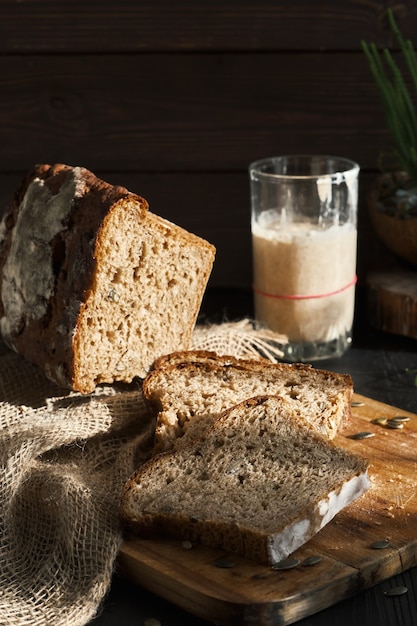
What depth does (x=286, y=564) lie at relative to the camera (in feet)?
5.17

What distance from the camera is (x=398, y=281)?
9.62 ft

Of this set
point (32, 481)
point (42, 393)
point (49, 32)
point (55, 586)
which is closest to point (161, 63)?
point (49, 32)

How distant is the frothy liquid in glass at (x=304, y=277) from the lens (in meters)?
2.56

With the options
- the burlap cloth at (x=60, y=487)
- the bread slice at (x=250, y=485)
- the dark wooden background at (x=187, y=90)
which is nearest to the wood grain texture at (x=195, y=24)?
the dark wooden background at (x=187, y=90)

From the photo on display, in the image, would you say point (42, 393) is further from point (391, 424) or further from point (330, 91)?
point (330, 91)

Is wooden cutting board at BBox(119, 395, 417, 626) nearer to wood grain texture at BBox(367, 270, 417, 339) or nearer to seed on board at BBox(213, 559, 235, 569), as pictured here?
seed on board at BBox(213, 559, 235, 569)

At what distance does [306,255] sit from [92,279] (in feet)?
2.40

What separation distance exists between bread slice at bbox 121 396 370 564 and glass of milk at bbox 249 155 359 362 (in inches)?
26.8

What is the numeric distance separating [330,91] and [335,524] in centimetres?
186

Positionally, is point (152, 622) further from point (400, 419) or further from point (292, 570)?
point (400, 419)

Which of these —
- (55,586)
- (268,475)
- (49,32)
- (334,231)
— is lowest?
(55,586)

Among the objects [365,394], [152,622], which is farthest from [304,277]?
[152,622]

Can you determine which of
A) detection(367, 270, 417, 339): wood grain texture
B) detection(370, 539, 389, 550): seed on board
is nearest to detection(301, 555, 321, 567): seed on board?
detection(370, 539, 389, 550): seed on board

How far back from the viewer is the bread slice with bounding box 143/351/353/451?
2043 millimetres
